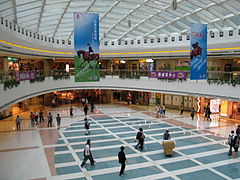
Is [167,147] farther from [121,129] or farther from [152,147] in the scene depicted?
[121,129]

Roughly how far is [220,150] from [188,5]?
57.5 ft

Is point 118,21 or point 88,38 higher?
A: point 118,21

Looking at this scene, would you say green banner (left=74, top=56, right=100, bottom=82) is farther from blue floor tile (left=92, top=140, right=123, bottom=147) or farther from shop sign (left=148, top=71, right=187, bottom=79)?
shop sign (left=148, top=71, right=187, bottom=79)

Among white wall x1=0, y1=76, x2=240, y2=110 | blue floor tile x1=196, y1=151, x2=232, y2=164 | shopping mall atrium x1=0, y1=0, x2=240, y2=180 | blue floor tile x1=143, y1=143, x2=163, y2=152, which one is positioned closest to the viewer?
Result: shopping mall atrium x1=0, y1=0, x2=240, y2=180

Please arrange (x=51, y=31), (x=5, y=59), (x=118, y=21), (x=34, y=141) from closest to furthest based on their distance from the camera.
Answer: (x=34, y=141) < (x=5, y=59) < (x=118, y=21) < (x=51, y=31)

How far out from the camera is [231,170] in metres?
11.8

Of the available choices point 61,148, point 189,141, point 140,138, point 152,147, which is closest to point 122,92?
point 189,141

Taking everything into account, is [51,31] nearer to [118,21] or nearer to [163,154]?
[118,21]

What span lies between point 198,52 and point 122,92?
2287 centimetres

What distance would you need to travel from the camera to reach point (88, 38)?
12.6 m

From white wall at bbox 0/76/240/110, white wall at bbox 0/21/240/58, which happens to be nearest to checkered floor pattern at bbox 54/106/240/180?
white wall at bbox 0/76/240/110

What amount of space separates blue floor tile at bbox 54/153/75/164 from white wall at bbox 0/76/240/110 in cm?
393

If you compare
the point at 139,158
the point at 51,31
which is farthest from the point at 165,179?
the point at 51,31

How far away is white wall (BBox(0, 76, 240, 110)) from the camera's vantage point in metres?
15.9
